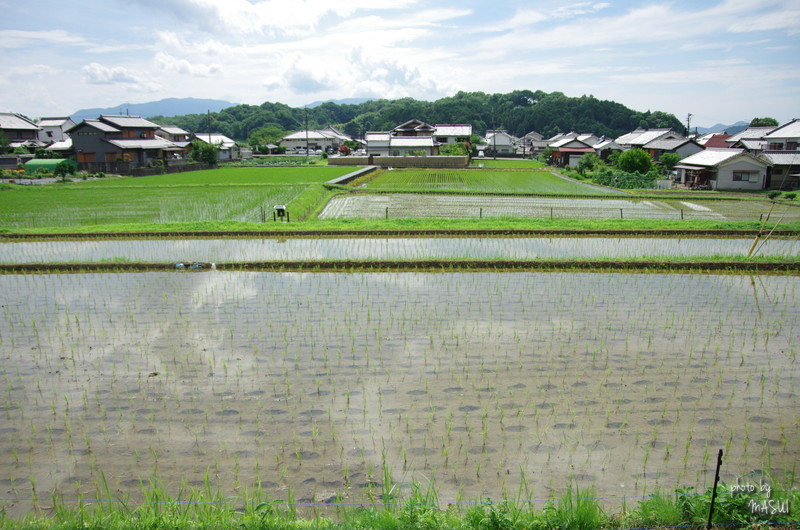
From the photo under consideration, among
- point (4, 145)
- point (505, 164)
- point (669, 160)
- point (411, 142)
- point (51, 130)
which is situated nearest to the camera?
point (669, 160)

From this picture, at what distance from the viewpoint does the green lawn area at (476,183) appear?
2914 cm

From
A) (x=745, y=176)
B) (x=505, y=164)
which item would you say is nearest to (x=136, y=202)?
(x=745, y=176)

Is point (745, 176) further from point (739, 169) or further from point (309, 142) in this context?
point (309, 142)

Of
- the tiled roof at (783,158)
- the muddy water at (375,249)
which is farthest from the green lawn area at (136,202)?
the tiled roof at (783,158)

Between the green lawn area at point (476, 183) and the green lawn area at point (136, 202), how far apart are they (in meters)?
5.14

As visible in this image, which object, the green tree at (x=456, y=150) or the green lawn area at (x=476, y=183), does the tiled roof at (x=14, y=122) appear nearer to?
the green lawn area at (x=476, y=183)

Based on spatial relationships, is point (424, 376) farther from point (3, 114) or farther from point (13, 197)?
point (3, 114)

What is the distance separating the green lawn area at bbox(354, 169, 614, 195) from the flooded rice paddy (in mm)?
2437

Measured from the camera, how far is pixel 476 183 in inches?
1307

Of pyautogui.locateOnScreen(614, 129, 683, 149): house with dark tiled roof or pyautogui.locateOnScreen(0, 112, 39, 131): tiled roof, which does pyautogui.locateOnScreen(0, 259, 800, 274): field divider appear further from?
pyautogui.locateOnScreen(0, 112, 39, 131): tiled roof

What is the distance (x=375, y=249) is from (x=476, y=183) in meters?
20.3

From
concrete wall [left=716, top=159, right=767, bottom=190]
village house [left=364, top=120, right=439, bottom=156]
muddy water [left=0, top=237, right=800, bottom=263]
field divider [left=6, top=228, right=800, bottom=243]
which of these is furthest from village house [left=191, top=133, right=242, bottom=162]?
muddy water [left=0, top=237, right=800, bottom=263]

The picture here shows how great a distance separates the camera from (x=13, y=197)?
989 inches

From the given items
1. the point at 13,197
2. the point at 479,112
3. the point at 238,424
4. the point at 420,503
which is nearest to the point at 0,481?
the point at 238,424
